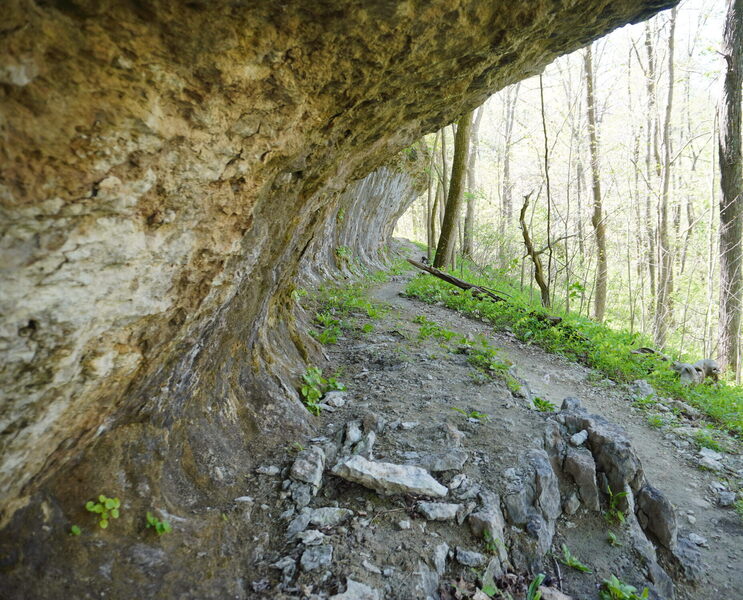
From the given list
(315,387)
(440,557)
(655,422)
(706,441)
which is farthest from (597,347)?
(440,557)

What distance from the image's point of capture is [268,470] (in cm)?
324

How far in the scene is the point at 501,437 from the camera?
4133 mm

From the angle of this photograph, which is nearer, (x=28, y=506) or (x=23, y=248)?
(x=23, y=248)

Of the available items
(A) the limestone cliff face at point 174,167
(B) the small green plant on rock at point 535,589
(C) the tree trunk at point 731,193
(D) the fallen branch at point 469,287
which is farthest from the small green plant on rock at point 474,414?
(C) the tree trunk at point 731,193

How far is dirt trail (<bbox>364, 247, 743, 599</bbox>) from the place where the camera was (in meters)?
3.87

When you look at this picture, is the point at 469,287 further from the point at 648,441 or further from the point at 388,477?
the point at 388,477

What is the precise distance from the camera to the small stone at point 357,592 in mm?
2447

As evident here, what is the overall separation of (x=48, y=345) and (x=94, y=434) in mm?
813

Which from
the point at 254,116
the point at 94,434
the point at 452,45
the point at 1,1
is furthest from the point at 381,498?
the point at 1,1

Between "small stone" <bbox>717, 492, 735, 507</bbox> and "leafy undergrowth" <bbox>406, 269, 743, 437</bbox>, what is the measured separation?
214 centimetres

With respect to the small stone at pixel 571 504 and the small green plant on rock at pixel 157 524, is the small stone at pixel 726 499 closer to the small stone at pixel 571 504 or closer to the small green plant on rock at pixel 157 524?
the small stone at pixel 571 504

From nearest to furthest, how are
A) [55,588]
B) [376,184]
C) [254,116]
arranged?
1. [55,588]
2. [254,116]
3. [376,184]

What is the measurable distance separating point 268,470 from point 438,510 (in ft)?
3.98

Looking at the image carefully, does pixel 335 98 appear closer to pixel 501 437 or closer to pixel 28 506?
pixel 28 506
